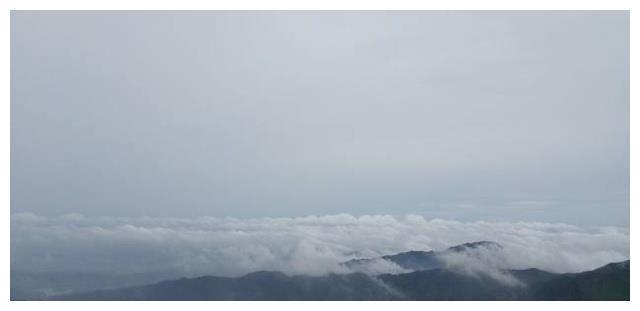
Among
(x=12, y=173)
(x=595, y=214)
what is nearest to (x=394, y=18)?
(x=595, y=214)

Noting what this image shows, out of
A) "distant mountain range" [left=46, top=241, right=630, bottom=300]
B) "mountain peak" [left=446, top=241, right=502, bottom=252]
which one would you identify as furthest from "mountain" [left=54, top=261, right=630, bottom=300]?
"mountain peak" [left=446, top=241, right=502, bottom=252]

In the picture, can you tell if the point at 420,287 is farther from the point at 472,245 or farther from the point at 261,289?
the point at 261,289

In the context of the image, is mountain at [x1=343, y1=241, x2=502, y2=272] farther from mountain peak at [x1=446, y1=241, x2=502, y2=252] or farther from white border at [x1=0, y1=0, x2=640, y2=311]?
white border at [x1=0, y1=0, x2=640, y2=311]
